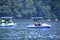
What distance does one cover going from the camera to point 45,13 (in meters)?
57.4

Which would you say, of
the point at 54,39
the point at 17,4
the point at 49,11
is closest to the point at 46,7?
the point at 49,11

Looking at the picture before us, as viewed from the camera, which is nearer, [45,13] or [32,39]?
[32,39]

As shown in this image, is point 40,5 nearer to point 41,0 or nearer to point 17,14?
point 41,0

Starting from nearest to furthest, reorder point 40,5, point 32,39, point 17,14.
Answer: point 32,39 → point 17,14 → point 40,5

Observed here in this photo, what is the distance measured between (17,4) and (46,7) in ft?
21.2

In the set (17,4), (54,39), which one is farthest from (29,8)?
(54,39)

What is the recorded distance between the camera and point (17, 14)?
54219 millimetres

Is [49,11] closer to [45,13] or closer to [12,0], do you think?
[45,13]

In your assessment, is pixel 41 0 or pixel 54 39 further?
pixel 41 0

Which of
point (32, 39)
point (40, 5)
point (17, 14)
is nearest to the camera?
point (32, 39)

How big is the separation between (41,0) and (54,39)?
1525 inches

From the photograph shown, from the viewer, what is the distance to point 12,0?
55.4 meters

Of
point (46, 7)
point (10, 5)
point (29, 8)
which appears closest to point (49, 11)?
point (46, 7)

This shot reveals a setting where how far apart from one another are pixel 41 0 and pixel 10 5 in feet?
23.3
